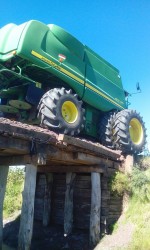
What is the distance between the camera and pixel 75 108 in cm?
739

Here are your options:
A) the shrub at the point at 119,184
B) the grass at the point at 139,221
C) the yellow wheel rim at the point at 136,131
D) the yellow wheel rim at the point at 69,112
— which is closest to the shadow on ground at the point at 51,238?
the grass at the point at 139,221

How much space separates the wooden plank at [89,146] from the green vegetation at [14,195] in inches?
187

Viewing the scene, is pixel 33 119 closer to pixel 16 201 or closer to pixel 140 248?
pixel 140 248

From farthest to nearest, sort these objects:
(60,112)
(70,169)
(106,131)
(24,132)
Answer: (106,131), (70,169), (60,112), (24,132)

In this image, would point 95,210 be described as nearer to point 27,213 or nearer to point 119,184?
point 119,184

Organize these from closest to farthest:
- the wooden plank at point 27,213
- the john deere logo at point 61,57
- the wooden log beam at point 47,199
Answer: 1. the wooden plank at point 27,213
2. the john deere logo at point 61,57
3. the wooden log beam at point 47,199

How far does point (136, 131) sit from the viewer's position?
32.2 ft

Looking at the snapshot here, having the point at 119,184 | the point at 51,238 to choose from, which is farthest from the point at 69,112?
the point at 51,238

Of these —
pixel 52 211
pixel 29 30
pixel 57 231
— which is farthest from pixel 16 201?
pixel 29 30

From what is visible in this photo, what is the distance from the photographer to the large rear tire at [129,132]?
8.71 meters

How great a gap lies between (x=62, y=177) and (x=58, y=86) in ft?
11.1

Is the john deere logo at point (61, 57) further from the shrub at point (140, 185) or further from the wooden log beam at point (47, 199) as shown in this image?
the wooden log beam at point (47, 199)

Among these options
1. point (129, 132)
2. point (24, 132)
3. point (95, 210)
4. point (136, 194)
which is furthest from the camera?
point (129, 132)

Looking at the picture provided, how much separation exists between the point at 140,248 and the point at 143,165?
12.7 ft
